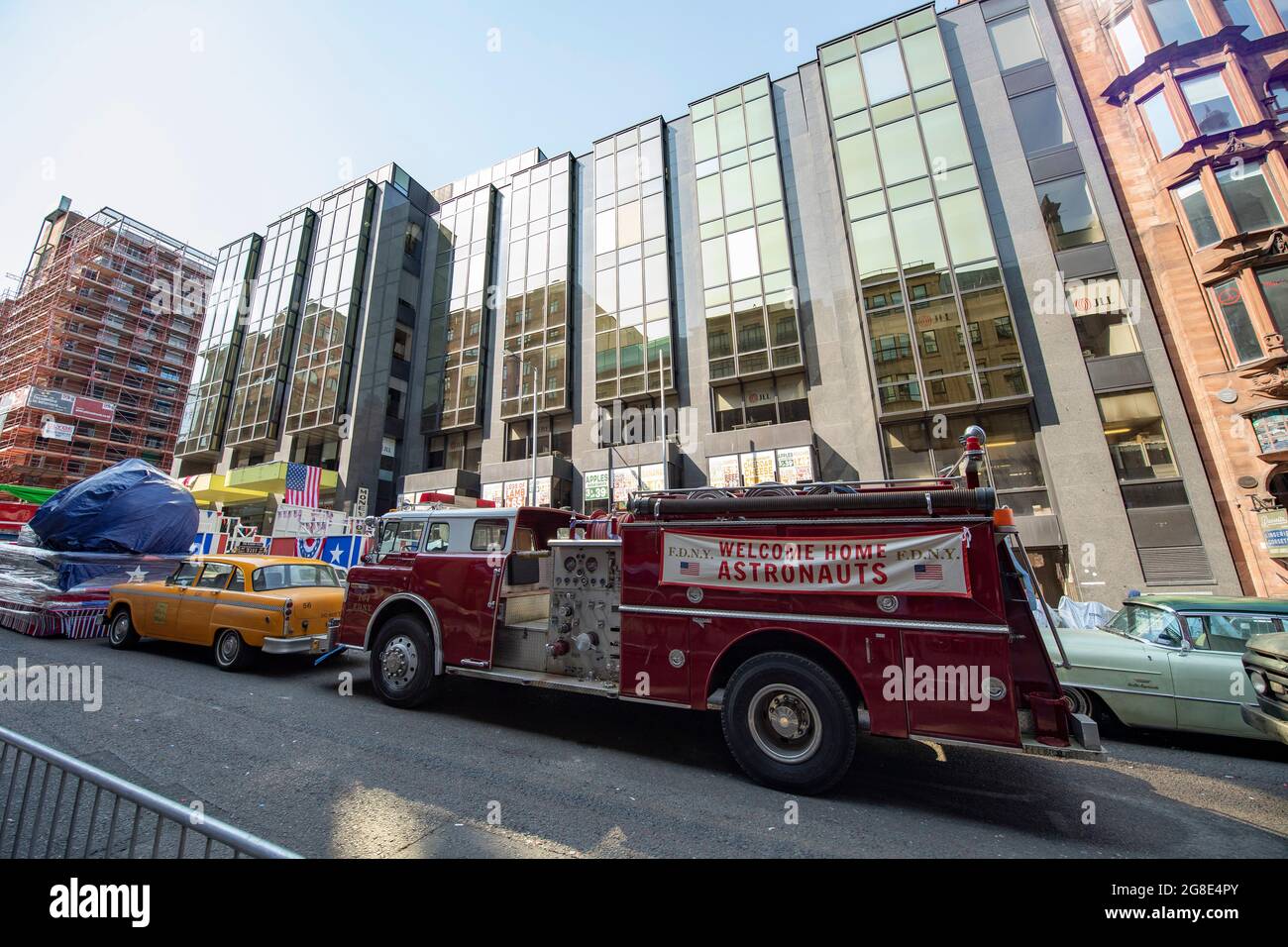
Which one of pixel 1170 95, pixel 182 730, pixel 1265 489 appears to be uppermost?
pixel 1170 95

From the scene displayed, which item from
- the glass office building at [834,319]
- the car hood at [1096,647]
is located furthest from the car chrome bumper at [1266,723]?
the glass office building at [834,319]

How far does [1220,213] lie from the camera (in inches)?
616

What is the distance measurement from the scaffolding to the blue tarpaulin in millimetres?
47830

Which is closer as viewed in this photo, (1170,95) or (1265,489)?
(1265,489)

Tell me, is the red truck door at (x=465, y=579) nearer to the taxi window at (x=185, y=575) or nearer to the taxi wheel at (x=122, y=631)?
the taxi window at (x=185, y=575)

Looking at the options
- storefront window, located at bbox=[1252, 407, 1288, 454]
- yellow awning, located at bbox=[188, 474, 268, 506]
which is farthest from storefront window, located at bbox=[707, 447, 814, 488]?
yellow awning, located at bbox=[188, 474, 268, 506]

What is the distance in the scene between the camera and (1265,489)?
Answer: 46.5ft

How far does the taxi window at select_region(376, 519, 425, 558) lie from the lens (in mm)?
6953

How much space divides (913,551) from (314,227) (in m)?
46.1

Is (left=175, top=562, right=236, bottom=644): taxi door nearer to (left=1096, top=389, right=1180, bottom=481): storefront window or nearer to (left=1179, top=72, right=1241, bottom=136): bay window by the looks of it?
(left=1096, top=389, right=1180, bottom=481): storefront window

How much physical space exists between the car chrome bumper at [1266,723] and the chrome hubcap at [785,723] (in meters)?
3.67

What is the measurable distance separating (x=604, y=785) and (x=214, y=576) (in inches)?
326

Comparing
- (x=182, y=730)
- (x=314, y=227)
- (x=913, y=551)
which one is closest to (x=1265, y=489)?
(x=913, y=551)
